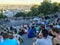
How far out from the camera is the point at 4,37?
24.5ft

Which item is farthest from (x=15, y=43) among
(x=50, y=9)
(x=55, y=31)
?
(x=50, y=9)

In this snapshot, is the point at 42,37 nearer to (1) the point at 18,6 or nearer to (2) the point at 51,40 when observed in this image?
(2) the point at 51,40

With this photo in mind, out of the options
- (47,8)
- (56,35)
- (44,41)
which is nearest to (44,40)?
(44,41)

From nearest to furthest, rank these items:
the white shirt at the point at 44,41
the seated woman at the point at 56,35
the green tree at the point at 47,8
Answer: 1. the seated woman at the point at 56,35
2. the white shirt at the point at 44,41
3. the green tree at the point at 47,8

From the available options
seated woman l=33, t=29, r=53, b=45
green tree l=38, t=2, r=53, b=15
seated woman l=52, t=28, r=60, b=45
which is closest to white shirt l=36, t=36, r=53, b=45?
seated woman l=33, t=29, r=53, b=45

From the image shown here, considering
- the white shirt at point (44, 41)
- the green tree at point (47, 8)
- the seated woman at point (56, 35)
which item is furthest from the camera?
the green tree at point (47, 8)

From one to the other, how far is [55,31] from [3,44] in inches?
52.8

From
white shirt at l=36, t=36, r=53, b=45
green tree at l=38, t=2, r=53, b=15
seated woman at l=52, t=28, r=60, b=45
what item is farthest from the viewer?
green tree at l=38, t=2, r=53, b=15

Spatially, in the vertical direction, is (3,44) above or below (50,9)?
above

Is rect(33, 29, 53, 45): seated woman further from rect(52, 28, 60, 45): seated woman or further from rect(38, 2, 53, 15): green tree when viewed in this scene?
rect(38, 2, 53, 15): green tree

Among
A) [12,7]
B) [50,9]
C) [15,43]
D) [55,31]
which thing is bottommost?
[12,7]

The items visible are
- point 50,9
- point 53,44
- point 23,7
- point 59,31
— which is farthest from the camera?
point 23,7

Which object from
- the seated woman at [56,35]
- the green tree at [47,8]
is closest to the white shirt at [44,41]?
the seated woman at [56,35]

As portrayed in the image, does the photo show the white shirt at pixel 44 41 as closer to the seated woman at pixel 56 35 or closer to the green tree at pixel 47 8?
the seated woman at pixel 56 35
